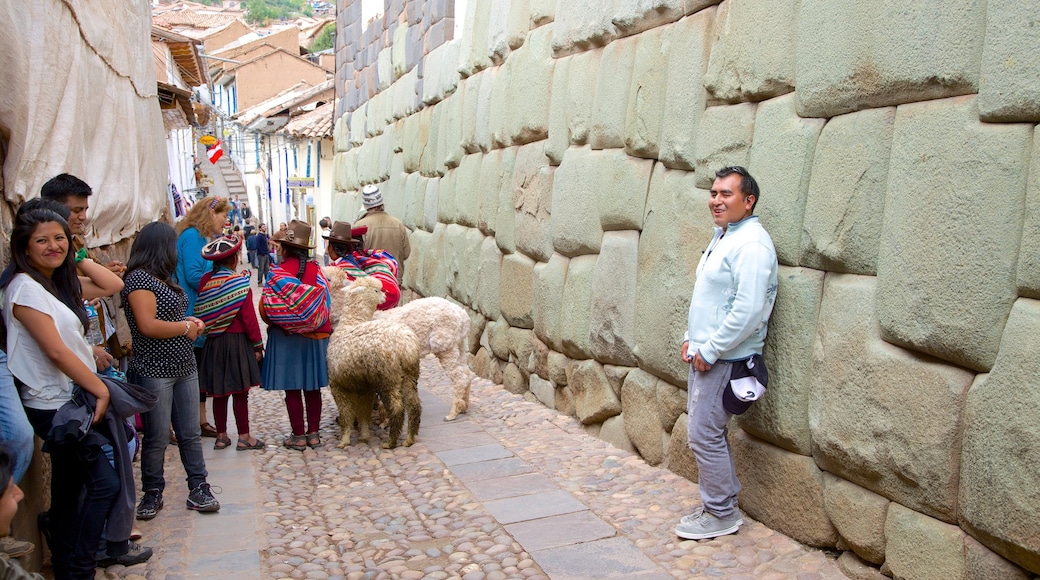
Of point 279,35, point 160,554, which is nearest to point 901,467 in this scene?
point 160,554

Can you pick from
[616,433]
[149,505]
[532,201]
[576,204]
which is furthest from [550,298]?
[149,505]

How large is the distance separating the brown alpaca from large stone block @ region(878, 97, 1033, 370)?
3093 millimetres

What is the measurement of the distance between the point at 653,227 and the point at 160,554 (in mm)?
2993

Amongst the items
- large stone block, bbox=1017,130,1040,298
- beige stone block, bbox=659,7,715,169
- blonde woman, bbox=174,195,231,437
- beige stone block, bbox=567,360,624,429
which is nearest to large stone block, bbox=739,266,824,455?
large stone block, bbox=1017,130,1040,298

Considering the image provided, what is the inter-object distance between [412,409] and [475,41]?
422cm

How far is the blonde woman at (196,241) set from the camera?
17.3ft

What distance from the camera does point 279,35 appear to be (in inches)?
1594

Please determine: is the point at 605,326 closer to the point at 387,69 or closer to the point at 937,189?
the point at 937,189

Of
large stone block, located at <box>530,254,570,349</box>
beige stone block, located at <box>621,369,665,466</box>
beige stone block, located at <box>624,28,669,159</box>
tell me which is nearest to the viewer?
beige stone block, located at <box>621,369,665,466</box>

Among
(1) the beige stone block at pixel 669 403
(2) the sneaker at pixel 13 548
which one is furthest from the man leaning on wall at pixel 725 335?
(2) the sneaker at pixel 13 548

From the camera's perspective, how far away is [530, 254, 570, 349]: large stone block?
6.15 meters

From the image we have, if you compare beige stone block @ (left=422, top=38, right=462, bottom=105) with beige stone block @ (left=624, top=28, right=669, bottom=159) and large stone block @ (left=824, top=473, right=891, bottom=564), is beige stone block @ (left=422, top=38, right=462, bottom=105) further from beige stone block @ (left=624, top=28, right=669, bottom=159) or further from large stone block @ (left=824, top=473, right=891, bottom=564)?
large stone block @ (left=824, top=473, right=891, bottom=564)

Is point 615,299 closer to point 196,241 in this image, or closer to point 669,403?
point 669,403

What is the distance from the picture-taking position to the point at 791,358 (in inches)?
145
